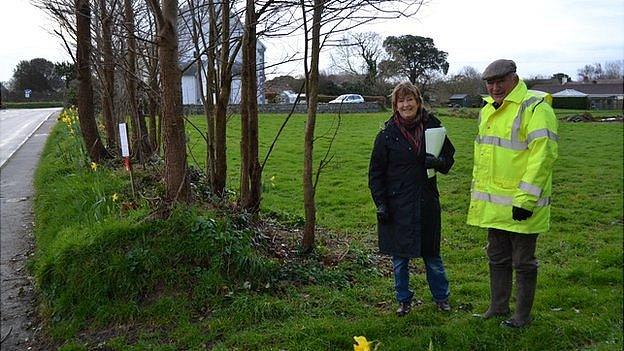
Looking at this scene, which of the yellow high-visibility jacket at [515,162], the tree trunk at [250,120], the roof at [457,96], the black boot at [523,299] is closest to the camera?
the yellow high-visibility jacket at [515,162]

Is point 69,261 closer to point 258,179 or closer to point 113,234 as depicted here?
point 113,234

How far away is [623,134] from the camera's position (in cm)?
2402

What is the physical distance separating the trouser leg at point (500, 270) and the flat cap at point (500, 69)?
3.76ft

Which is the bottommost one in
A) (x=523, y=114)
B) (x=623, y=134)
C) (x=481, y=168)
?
(x=623, y=134)

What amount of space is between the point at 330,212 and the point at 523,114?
18.7 feet

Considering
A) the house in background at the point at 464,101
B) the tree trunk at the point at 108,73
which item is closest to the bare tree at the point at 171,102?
the tree trunk at the point at 108,73

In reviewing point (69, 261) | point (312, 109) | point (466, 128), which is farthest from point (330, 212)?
point (466, 128)

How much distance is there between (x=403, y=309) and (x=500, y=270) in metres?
0.82

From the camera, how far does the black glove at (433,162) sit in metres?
4.47

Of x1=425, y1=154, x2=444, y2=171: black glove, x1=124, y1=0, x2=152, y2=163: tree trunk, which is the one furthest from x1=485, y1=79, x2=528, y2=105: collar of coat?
x1=124, y1=0, x2=152, y2=163: tree trunk

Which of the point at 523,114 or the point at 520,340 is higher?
the point at 523,114

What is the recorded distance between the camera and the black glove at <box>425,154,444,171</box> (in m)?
4.47

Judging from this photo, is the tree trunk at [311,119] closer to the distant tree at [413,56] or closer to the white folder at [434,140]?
the white folder at [434,140]

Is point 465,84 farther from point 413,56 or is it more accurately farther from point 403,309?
point 403,309
